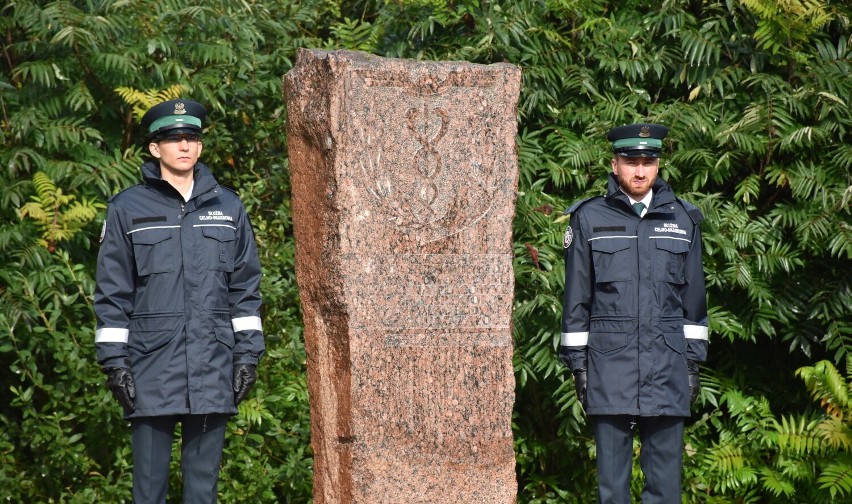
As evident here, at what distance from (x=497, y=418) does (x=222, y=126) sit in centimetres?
328

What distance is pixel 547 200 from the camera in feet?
22.9

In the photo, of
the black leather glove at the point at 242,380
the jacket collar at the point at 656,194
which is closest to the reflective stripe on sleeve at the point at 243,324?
the black leather glove at the point at 242,380

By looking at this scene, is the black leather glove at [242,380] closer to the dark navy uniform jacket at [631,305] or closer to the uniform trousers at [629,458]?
the dark navy uniform jacket at [631,305]

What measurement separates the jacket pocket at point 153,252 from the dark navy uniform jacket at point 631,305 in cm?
171

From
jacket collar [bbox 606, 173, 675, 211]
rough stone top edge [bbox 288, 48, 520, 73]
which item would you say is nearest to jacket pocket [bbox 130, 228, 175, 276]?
rough stone top edge [bbox 288, 48, 520, 73]

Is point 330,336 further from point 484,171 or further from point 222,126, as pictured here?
point 222,126

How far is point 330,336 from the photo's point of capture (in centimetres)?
524

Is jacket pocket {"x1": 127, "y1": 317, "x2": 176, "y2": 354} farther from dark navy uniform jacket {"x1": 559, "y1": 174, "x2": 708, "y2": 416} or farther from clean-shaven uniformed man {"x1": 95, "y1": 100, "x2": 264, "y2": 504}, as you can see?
dark navy uniform jacket {"x1": 559, "y1": 174, "x2": 708, "y2": 416}

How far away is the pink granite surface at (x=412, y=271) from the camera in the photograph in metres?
5.12

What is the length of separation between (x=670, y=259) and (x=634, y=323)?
35cm

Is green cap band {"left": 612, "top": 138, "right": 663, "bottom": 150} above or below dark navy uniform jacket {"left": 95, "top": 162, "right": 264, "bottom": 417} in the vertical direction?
above

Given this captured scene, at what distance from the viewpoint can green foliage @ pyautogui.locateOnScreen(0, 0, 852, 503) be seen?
669 centimetres

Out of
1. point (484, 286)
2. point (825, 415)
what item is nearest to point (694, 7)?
point (825, 415)

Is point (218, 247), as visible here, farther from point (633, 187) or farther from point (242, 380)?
point (633, 187)
